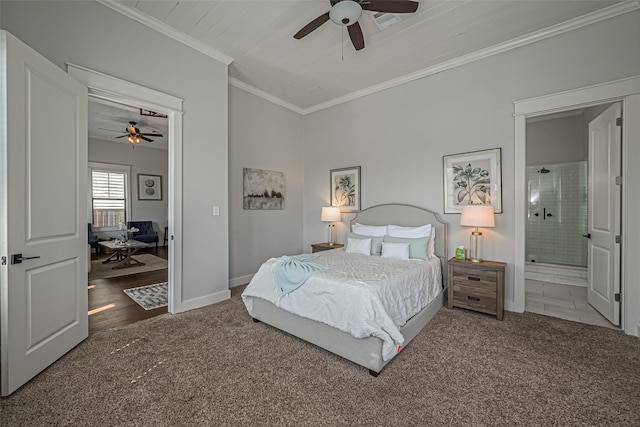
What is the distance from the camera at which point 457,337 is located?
2.69 m

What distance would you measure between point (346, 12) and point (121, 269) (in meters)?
5.90

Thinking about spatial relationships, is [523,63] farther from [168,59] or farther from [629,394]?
[168,59]

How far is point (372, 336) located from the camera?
6.78 ft

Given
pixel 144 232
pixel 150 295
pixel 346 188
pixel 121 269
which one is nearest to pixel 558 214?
pixel 346 188

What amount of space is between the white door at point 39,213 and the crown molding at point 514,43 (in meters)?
3.77

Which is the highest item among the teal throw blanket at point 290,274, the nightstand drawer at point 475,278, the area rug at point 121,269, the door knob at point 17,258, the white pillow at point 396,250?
the door knob at point 17,258

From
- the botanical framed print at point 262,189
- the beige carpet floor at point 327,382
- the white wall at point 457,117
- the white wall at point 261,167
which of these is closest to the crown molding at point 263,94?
the white wall at point 261,167

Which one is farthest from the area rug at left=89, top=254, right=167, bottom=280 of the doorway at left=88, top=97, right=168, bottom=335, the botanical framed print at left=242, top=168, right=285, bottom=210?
the botanical framed print at left=242, top=168, right=285, bottom=210

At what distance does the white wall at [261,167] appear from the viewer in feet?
14.4

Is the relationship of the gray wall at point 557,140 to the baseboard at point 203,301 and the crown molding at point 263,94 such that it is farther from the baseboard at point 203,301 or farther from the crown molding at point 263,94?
the baseboard at point 203,301

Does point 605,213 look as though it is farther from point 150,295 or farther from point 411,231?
point 150,295

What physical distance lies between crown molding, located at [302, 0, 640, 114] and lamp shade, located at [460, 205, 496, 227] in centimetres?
195

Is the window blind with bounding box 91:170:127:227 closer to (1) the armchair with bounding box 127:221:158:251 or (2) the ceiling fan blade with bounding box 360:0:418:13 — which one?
(1) the armchair with bounding box 127:221:158:251

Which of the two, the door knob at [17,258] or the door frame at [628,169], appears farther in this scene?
the door frame at [628,169]
